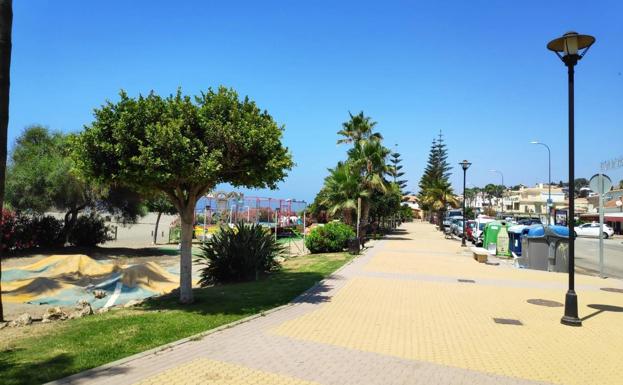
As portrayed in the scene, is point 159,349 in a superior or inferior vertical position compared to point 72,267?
superior

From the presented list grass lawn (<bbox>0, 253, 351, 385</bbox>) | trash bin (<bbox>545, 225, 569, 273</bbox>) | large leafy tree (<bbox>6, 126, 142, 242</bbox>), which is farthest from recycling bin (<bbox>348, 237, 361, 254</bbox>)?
large leafy tree (<bbox>6, 126, 142, 242</bbox>)

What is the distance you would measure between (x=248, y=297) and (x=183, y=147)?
3519mm

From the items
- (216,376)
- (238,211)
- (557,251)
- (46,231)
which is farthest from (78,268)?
(557,251)

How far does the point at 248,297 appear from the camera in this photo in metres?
9.55

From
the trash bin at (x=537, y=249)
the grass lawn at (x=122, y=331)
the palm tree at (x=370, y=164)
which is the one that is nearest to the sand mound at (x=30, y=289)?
the grass lawn at (x=122, y=331)

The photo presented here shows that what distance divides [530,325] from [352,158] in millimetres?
26510

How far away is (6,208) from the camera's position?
19.5 m

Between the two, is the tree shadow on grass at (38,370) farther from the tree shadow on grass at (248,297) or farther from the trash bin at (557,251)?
the trash bin at (557,251)

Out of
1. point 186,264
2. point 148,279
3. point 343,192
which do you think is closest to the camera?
point 186,264

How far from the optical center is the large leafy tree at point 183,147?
7809mm

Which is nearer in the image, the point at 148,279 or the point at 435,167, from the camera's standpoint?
the point at 148,279

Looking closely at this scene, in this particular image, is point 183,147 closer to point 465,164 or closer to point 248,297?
point 248,297

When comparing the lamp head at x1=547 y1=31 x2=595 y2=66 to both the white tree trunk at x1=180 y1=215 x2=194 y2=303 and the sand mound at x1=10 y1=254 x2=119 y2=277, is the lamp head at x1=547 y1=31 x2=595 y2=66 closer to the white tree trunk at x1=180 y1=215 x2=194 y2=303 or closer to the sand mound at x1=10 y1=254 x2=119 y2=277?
the white tree trunk at x1=180 y1=215 x2=194 y2=303

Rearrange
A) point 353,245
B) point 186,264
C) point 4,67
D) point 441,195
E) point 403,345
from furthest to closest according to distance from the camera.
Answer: point 441,195 < point 353,245 < point 186,264 < point 4,67 < point 403,345
